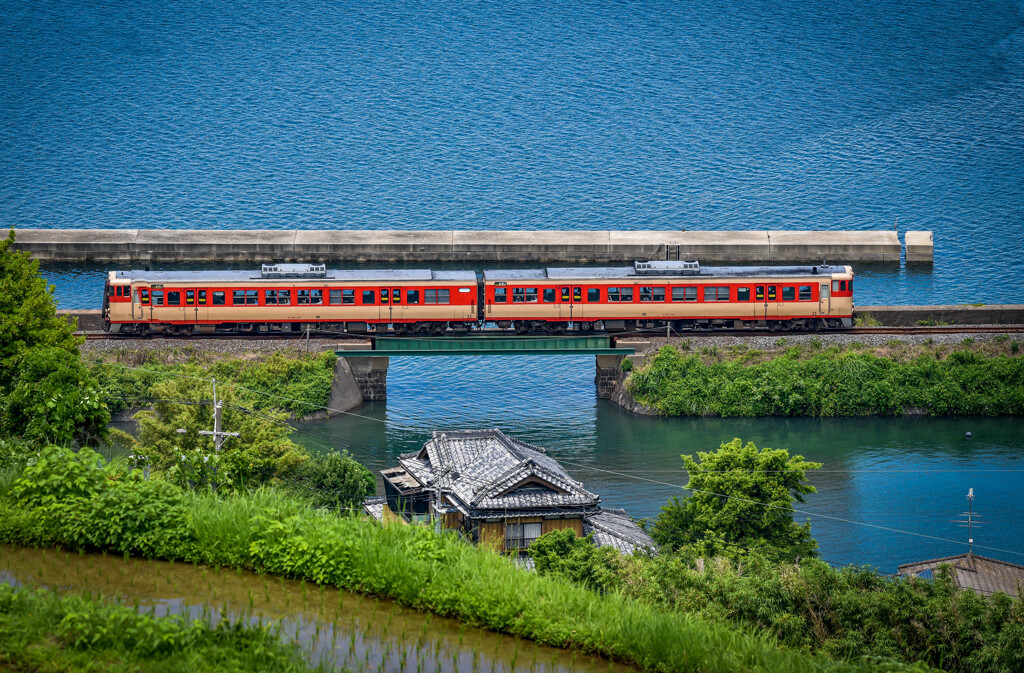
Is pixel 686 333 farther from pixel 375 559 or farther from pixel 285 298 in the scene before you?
pixel 375 559

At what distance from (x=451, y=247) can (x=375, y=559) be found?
47.0m

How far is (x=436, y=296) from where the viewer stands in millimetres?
40406

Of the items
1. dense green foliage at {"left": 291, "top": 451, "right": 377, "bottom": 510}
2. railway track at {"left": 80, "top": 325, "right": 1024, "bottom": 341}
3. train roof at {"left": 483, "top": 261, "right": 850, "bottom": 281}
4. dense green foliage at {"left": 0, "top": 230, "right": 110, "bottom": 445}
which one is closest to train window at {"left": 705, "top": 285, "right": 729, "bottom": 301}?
train roof at {"left": 483, "top": 261, "right": 850, "bottom": 281}

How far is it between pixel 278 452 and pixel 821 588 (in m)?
14.0

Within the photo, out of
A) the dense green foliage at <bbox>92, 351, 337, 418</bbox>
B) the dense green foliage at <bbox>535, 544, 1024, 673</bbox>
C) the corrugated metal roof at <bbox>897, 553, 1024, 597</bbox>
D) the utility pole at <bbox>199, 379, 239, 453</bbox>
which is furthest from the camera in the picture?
the dense green foliage at <bbox>92, 351, 337, 418</bbox>

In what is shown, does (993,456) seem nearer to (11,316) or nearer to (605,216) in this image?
(11,316)

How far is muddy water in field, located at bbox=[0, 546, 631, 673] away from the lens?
9.95 metres

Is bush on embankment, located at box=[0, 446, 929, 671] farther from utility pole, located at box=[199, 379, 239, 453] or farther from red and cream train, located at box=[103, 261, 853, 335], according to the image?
red and cream train, located at box=[103, 261, 853, 335]

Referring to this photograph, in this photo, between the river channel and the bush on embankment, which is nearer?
the bush on embankment

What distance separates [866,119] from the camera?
253 feet

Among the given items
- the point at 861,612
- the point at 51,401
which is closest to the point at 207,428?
the point at 51,401

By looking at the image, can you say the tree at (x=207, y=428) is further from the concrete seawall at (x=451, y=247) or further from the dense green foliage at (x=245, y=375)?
the concrete seawall at (x=451, y=247)

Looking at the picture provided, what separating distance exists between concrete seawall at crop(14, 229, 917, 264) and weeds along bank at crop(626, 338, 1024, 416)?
685 inches

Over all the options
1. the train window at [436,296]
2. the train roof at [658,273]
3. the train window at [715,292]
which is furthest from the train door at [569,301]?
the train window at [715,292]
